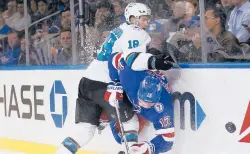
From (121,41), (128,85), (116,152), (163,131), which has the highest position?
(121,41)

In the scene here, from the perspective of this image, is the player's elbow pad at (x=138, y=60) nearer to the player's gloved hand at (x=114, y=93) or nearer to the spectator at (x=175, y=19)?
the player's gloved hand at (x=114, y=93)

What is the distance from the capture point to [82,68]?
14.4 ft

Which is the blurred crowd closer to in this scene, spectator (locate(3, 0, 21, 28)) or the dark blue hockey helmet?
spectator (locate(3, 0, 21, 28))

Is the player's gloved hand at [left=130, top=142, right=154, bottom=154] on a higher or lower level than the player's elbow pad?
lower

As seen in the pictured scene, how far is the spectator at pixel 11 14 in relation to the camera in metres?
5.07

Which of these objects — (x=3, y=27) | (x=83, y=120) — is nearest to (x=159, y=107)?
(x=83, y=120)

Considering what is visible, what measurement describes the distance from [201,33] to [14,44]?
Result: 2141 mm

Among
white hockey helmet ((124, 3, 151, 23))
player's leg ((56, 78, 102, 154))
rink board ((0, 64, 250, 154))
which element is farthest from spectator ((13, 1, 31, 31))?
white hockey helmet ((124, 3, 151, 23))

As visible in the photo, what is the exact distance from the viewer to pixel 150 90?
3.51 metres

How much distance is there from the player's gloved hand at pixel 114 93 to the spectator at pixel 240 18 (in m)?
0.82

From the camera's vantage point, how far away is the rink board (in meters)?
3.39

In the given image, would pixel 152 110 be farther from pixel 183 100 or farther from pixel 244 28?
pixel 244 28

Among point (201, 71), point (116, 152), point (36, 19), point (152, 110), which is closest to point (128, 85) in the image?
point (152, 110)

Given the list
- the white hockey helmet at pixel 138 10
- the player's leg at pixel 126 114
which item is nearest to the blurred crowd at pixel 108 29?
the white hockey helmet at pixel 138 10
